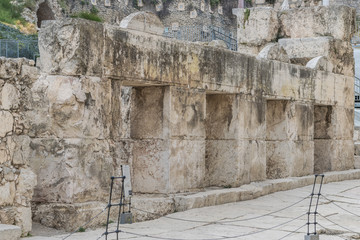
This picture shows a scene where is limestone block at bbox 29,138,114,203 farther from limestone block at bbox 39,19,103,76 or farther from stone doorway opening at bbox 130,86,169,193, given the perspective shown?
stone doorway opening at bbox 130,86,169,193

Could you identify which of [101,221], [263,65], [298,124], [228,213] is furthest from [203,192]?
[298,124]

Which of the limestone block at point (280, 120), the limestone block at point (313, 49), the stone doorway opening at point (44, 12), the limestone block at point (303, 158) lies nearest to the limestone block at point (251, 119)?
the limestone block at point (280, 120)

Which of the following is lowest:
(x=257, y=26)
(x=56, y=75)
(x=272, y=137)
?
(x=272, y=137)

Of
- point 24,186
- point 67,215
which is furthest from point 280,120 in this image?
point 24,186

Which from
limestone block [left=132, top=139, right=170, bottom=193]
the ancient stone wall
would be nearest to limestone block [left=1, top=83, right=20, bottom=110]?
the ancient stone wall

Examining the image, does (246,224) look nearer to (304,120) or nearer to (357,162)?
(304,120)

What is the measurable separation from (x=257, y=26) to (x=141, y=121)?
17.9 feet

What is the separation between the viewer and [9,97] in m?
5.99

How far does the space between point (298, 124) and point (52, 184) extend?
5.77 m

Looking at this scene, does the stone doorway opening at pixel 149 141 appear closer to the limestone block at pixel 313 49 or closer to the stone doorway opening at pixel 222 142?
the stone doorway opening at pixel 222 142

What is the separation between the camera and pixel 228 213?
313 inches

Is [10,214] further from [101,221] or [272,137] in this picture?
[272,137]

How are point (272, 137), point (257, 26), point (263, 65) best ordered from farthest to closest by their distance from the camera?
1. point (257, 26)
2. point (272, 137)
3. point (263, 65)

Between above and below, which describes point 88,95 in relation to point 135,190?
above
